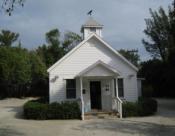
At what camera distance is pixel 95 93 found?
27.6 metres

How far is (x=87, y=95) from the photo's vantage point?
89.6ft

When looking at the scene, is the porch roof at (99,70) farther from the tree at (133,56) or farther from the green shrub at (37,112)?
the tree at (133,56)

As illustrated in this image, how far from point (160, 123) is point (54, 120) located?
6.84 m

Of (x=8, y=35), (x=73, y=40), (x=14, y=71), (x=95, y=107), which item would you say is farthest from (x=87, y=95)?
(x=8, y=35)

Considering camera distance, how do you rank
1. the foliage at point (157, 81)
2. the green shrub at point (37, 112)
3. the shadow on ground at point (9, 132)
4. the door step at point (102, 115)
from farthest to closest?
1. the foliage at point (157, 81)
2. the door step at point (102, 115)
3. the green shrub at point (37, 112)
4. the shadow on ground at point (9, 132)

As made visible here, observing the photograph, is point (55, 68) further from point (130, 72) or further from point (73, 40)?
point (73, 40)

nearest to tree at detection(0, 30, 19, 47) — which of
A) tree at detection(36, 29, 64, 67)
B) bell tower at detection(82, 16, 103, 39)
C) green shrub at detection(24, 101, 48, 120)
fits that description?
tree at detection(36, 29, 64, 67)

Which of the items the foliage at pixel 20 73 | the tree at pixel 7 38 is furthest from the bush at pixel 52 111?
the tree at pixel 7 38

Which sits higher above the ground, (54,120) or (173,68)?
(173,68)


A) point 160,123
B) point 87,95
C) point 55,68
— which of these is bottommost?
point 160,123

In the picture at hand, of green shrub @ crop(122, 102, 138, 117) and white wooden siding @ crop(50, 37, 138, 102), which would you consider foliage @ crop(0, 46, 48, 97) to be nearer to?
white wooden siding @ crop(50, 37, 138, 102)

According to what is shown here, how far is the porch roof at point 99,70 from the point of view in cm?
2566

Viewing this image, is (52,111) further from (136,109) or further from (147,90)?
(147,90)

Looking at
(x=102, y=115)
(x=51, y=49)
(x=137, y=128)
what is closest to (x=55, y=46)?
(x=51, y=49)
